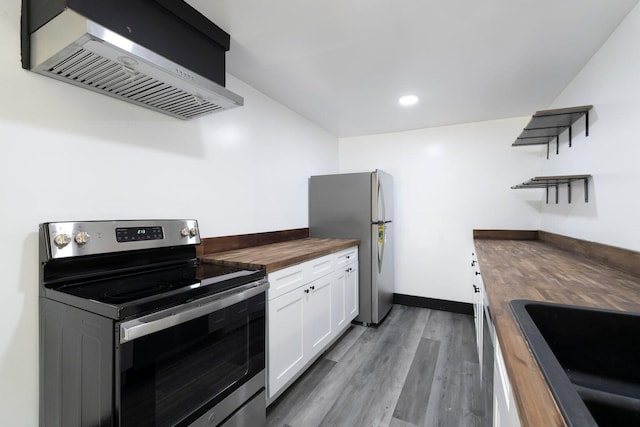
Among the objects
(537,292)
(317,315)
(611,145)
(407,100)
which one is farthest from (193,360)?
(407,100)

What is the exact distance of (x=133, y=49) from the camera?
1038mm

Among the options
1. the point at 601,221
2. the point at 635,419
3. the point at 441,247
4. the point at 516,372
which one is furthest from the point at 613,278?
the point at 441,247

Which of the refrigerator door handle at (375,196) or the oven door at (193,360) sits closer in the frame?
the oven door at (193,360)

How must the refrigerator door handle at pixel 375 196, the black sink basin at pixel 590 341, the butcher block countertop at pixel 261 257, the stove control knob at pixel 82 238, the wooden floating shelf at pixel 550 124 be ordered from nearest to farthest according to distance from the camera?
1. the black sink basin at pixel 590 341
2. the stove control knob at pixel 82 238
3. the butcher block countertop at pixel 261 257
4. the wooden floating shelf at pixel 550 124
5. the refrigerator door handle at pixel 375 196

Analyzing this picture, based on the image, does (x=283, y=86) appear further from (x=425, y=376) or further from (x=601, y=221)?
(x=425, y=376)

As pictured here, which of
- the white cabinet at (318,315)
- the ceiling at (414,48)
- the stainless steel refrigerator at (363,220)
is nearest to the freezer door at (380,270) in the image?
the stainless steel refrigerator at (363,220)

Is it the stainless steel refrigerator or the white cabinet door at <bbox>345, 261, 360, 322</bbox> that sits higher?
the stainless steel refrigerator

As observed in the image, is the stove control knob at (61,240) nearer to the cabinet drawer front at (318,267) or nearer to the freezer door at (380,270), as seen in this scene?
the cabinet drawer front at (318,267)

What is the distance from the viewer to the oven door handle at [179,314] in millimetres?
912

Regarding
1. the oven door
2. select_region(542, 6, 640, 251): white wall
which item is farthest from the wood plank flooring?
select_region(542, 6, 640, 251): white wall

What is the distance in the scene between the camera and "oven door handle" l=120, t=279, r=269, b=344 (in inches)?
35.9

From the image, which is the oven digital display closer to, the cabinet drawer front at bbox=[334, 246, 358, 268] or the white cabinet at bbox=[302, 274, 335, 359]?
the white cabinet at bbox=[302, 274, 335, 359]

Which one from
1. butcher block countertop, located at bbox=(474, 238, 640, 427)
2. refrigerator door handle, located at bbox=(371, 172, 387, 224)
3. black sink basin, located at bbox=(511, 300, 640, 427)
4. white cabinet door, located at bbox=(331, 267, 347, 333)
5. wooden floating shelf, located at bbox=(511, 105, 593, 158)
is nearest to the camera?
butcher block countertop, located at bbox=(474, 238, 640, 427)

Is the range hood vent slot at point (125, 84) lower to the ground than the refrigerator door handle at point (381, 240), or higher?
higher
